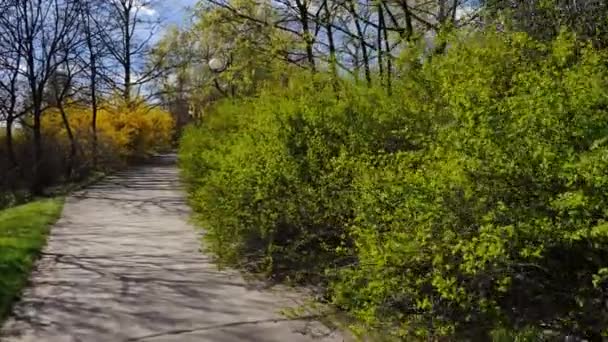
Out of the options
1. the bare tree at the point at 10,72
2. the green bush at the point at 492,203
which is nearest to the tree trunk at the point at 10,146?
the bare tree at the point at 10,72

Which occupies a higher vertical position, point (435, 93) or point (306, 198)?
point (435, 93)

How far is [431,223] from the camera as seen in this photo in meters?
3.63

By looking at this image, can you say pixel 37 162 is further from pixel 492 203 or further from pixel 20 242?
pixel 492 203

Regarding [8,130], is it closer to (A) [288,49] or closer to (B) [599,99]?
(A) [288,49]

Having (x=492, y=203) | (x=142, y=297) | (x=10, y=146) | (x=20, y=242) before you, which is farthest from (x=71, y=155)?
(x=492, y=203)

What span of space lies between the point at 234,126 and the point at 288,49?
4.25m

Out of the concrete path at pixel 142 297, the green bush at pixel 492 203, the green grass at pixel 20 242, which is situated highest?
the green bush at pixel 492 203

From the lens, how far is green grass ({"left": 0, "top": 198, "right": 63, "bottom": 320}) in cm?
714

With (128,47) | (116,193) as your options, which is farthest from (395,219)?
(128,47)

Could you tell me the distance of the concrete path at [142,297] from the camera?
548 centimetres

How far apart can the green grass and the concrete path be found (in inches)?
6.2

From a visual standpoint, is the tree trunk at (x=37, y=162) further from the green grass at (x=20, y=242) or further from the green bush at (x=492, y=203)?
the green bush at (x=492, y=203)

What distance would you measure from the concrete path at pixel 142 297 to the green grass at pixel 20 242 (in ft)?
0.52

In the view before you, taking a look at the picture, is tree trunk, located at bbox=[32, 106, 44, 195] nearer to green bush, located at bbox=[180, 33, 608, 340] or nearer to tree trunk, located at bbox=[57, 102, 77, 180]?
tree trunk, located at bbox=[57, 102, 77, 180]
